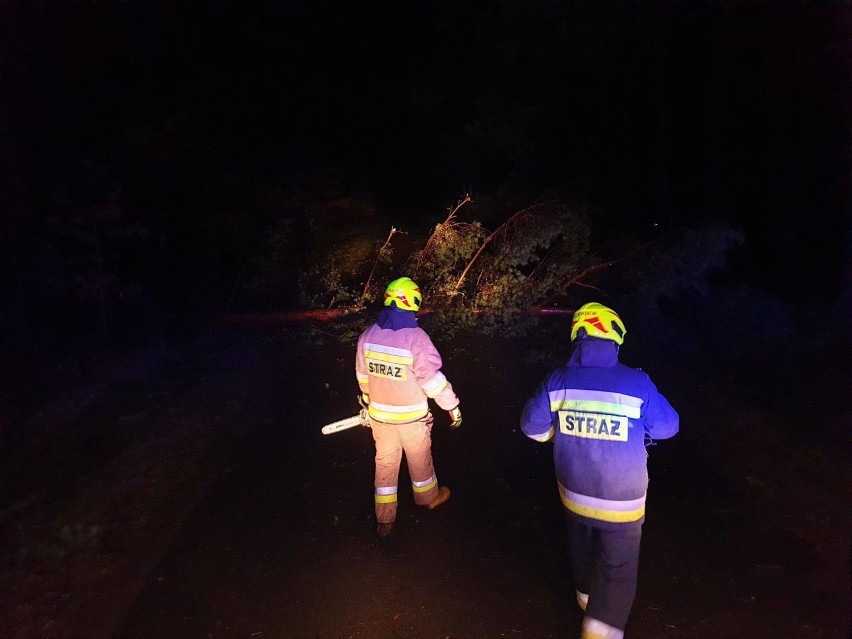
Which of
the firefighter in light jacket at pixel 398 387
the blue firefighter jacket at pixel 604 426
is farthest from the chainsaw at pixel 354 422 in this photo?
the blue firefighter jacket at pixel 604 426

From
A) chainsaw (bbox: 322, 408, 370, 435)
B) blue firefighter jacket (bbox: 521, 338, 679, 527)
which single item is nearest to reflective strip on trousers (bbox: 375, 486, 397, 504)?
chainsaw (bbox: 322, 408, 370, 435)

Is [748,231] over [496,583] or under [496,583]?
over

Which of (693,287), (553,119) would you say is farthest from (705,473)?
(553,119)

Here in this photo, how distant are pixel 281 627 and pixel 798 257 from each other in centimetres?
1166

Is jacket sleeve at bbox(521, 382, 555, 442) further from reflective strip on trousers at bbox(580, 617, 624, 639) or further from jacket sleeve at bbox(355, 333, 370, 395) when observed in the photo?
jacket sleeve at bbox(355, 333, 370, 395)

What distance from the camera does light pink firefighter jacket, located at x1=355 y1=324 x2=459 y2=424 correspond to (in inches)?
146

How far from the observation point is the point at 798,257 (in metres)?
11.0

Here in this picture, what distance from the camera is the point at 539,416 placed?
2.85m

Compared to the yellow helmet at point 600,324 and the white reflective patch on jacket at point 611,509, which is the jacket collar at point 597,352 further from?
the white reflective patch on jacket at point 611,509

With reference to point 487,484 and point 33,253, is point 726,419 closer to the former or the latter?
point 487,484

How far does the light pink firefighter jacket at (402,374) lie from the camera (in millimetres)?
3705

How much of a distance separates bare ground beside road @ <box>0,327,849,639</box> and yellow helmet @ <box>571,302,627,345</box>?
1.65 m

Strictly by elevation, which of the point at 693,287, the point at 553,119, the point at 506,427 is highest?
the point at 553,119

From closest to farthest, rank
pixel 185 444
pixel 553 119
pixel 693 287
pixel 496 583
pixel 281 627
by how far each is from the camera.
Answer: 1. pixel 281 627
2. pixel 496 583
3. pixel 185 444
4. pixel 693 287
5. pixel 553 119
